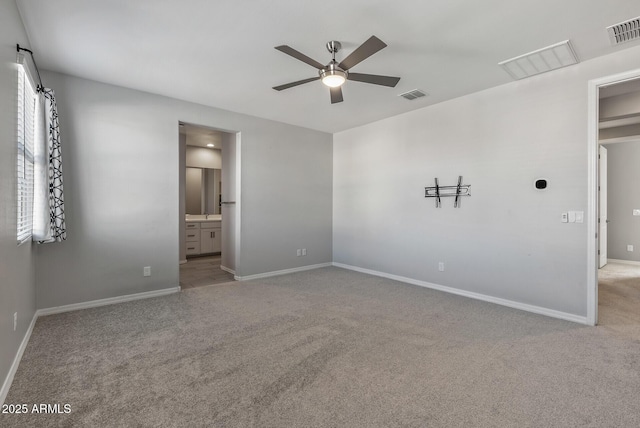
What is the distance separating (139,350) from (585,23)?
14.9ft

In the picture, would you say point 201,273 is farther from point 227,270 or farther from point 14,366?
point 14,366

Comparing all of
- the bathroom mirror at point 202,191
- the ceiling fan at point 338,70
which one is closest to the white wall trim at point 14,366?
the ceiling fan at point 338,70

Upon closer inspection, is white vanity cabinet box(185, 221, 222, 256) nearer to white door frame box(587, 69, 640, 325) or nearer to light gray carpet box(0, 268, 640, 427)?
light gray carpet box(0, 268, 640, 427)

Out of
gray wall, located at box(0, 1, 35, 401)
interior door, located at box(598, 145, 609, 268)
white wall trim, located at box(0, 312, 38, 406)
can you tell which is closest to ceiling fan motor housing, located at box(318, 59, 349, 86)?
gray wall, located at box(0, 1, 35, 401)

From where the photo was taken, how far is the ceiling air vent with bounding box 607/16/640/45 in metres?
2.46

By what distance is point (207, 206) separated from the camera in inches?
305

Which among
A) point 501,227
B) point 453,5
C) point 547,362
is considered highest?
point 453,5

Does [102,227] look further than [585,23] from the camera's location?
Yes

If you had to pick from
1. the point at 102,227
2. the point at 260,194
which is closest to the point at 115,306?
the point at 102,227

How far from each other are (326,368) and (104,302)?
9.95 ft

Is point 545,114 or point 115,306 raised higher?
point 545,114

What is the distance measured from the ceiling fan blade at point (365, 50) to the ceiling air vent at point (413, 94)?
5.51ft

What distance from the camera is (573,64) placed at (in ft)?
10.3

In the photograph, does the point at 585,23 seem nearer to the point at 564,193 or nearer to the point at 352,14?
the point at 564,193
